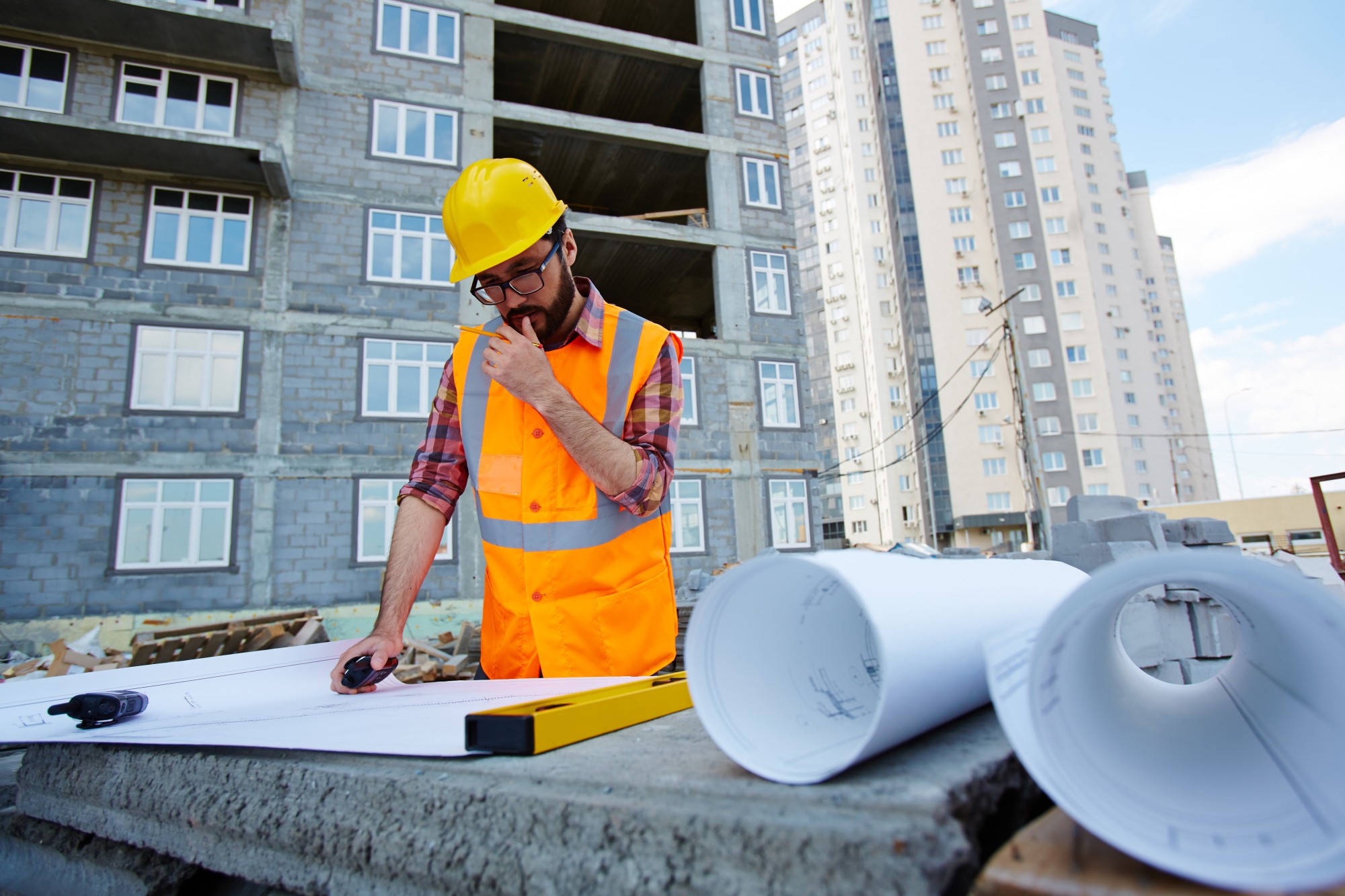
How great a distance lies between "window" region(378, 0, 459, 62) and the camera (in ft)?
44.4

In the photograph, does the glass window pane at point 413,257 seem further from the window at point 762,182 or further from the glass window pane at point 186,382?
the window at point 762,182

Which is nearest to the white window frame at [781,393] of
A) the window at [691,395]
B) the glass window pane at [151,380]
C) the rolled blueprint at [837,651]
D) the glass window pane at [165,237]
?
the window at [691,395]

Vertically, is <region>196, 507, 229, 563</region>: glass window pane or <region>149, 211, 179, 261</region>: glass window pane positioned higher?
<region>149, 211, 179, 261</region>: glass window pane

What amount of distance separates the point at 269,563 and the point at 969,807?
12185mm

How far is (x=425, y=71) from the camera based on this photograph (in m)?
13.7

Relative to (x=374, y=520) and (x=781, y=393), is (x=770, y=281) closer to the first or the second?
(x=781, y=393)

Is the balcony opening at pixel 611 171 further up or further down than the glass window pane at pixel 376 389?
further up

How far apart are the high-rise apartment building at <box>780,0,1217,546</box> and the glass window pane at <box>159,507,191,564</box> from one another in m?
35.2

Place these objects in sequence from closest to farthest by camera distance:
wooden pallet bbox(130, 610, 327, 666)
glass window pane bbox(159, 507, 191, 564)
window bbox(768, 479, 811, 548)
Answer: wooden pallet bbox(130, 610, 327, 666), glass window pane bbox(159, 507, 191, 564), window bbox(768, 479, 811, 548)

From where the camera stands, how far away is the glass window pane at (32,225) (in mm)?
11016

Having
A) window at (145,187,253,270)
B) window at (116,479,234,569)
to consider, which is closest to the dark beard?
window at (116,479,234,569)

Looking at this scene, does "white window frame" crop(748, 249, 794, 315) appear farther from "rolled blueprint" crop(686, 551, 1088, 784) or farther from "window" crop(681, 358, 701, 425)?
"rolled blueprint" crop(686, 551, 1088, 784)

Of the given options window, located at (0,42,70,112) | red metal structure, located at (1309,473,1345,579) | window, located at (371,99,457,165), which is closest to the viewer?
red metal structure, located at (1309,473,1345,579)

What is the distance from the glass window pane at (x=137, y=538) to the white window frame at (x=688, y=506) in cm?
848
